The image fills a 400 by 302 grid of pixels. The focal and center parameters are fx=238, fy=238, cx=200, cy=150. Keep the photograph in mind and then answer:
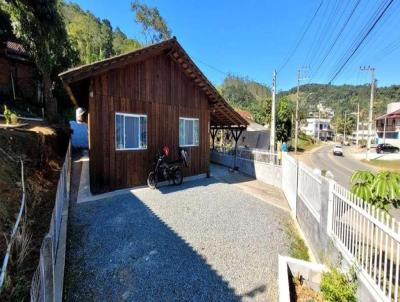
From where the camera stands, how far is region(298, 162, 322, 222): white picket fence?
4574 millimetres

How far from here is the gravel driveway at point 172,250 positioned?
342 centimetres

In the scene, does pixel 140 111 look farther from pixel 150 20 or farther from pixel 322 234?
pixel 150 20

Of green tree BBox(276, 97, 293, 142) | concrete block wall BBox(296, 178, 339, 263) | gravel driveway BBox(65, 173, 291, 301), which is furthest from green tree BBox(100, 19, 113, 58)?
concrete block wall BBox(296, 178, 339, 263)

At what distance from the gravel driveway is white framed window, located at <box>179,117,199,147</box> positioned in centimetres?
344

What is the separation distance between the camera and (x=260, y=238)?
515 cm

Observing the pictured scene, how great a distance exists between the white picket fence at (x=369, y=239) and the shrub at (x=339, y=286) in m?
0.23

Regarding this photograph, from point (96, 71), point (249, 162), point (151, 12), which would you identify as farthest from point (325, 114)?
point (96, 71)

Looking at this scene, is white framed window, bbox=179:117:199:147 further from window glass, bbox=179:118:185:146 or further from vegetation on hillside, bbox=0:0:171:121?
vegetation on hillside, bbox=0:0:171:121

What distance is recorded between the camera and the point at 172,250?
4.44 metres

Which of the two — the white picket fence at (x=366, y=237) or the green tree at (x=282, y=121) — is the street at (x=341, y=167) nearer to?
the green tree at (x=282, y=121)

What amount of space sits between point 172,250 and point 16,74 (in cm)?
2195

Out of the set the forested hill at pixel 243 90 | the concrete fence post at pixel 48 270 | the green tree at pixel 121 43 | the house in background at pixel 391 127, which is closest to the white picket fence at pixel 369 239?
the concrete fence post at pixel 48 270

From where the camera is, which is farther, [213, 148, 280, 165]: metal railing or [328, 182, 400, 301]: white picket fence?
[213, 148, 280, 165]: metal railing

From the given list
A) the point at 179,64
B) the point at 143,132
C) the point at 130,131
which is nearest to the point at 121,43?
the point at 179,64
